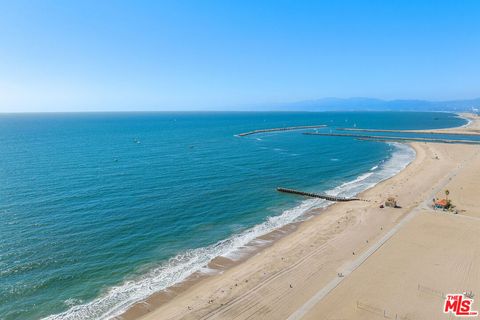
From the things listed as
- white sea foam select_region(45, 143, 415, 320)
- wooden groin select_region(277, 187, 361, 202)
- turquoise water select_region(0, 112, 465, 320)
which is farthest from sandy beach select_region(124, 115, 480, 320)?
wooden groin select_region(277, 187, 361, 202)

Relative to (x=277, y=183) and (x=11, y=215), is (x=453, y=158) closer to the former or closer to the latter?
(x=277, y=183)

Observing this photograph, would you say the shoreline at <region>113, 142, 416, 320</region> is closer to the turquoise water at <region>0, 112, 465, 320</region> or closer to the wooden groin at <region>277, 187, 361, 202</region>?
the turquoise water at <region>0, 112, 465, 320</region>

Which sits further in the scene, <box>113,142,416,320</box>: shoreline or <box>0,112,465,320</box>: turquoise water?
<box>0,112,465,320</box>: turquoise water

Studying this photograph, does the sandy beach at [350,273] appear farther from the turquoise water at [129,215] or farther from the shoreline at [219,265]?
the turquoise water at [129,215]

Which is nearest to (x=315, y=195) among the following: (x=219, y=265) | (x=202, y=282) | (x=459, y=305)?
(x=219, y=265)

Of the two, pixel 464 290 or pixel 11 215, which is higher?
pixel 11 215

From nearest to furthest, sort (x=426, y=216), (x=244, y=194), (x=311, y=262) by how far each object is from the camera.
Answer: (x=311, y=262)
(x=426, y=216)
(x=244, y=194)

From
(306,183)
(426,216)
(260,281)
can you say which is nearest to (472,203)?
(426,216)
